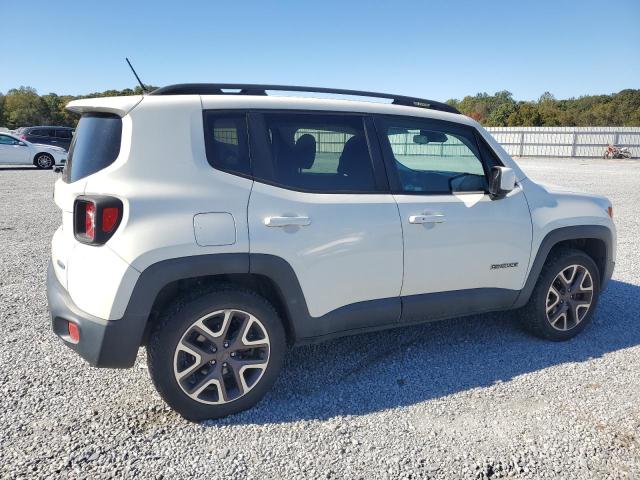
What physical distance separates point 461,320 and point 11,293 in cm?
441

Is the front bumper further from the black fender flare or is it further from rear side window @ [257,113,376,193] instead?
rear side window @ [257,113,376,193]

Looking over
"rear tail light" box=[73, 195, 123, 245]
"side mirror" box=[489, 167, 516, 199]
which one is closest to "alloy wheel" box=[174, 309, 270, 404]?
"rear tail light" box=[73, 195, 123, 245]

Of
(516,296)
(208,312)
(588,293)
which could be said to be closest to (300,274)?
(208,312)

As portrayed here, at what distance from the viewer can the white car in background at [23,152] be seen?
63.9 feet

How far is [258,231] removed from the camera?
2.76 metres

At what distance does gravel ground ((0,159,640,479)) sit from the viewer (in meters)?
2.49

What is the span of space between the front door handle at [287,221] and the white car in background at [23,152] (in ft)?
64.0

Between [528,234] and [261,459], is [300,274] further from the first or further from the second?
[528,234]

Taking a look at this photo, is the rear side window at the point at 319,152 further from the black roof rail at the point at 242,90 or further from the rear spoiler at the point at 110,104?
the rear spoiler at the point at 110,104

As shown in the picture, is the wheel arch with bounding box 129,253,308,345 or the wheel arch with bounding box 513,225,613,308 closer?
the wheel arch with bounding box 129,253,308,345

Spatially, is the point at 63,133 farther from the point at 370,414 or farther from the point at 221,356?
the point at 370,414

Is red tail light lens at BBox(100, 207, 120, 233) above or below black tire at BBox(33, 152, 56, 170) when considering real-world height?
above

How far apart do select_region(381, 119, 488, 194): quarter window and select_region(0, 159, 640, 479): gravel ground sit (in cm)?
129

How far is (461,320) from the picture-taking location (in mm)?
4469
